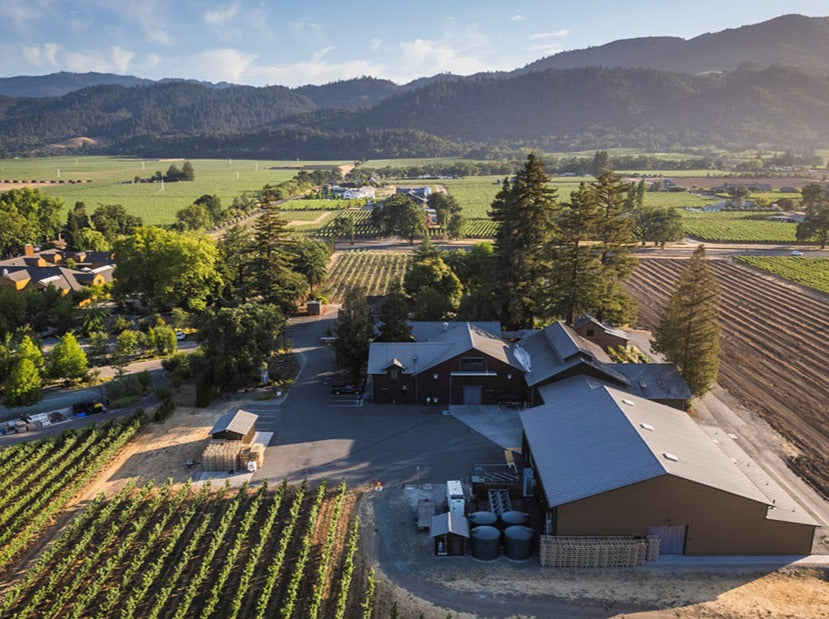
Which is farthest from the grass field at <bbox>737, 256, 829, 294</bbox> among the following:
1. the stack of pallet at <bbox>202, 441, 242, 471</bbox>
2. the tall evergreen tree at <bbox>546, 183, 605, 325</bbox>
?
the stack of pallet at <bbox>202, 441, 242, 471</bbox>

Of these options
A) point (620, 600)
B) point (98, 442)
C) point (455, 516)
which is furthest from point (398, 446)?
point (98, 442)

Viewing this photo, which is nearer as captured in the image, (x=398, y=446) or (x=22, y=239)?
(x=398, y=446)

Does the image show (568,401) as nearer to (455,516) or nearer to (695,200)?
(455,516)

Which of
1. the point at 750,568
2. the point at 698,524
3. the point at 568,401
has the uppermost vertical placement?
the point at 568,401

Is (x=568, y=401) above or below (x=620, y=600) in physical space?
above

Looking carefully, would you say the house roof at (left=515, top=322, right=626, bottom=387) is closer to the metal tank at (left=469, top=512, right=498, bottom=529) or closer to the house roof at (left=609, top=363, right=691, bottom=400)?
the house roof at (left=609, top=363, right=691, bottom=400)
